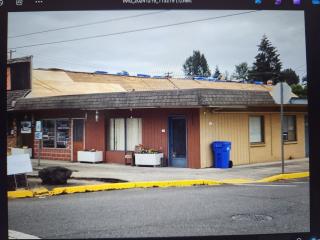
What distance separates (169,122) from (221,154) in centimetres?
210

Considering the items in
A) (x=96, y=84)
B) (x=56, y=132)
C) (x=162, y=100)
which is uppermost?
(x=96, y=84)

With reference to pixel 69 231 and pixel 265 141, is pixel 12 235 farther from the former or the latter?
pixel 265 141

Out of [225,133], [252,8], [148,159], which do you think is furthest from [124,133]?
[252,8]

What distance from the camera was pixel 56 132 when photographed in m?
14.6

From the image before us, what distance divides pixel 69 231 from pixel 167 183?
505cm

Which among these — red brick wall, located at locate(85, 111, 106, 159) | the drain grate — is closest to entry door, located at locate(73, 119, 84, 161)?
red brick wall, located at locate(85, 111, 106, 159)

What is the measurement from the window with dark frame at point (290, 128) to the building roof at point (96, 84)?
4.40ft

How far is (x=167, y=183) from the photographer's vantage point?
9.34 meters

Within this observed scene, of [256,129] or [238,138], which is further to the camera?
[256,129]

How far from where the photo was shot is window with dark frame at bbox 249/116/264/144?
13.9 metres

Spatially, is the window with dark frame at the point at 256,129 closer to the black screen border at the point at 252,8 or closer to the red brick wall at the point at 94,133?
the red brick wall at the point at 94,133

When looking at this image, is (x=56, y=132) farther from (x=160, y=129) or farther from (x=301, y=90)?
Answer: (x=301, y=90)

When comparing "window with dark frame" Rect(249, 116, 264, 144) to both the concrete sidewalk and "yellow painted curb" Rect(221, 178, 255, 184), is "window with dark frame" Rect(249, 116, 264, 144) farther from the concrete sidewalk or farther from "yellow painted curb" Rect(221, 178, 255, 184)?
"yellow painted curb" Rect(221, 178, 255, 184)

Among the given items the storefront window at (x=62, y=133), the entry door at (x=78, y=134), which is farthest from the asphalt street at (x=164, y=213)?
the entry door at (x=78, y=134)
